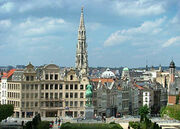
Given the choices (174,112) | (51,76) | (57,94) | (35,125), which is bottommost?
(35,125)

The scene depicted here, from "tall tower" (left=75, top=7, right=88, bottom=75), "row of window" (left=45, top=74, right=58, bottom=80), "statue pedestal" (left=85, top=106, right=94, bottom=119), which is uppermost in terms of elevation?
"tall tower" (left=75, top=7, right=88, bottom=75)

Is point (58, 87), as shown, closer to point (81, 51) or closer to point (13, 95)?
point (13, 95)

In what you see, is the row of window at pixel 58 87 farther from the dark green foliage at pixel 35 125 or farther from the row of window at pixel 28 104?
the dark green foliage at pixel 35 125

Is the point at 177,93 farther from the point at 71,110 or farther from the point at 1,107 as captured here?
the point at 1,107

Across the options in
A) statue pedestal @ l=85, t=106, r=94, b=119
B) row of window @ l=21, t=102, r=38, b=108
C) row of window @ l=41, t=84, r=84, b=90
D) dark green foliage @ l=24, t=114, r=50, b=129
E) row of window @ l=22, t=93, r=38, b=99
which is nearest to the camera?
dark green foliage @ l=24, t=114, r=50, b=129

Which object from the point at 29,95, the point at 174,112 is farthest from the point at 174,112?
the point at 29,95

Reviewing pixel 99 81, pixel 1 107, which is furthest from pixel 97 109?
pixel 1 107

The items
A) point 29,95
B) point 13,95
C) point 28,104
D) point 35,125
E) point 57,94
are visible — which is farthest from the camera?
point 57,94

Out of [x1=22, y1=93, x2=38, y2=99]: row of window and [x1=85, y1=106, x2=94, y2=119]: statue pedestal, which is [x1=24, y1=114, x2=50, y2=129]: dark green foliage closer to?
[x1=85, y1=106, x2=94, y2=119]: statue pedestal

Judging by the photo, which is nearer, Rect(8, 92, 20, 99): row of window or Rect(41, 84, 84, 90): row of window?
Rect(8, 92, 20, 99): row of window

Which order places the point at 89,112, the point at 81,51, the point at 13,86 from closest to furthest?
the point at 89,112, the point at 13,86, the point at 81,51

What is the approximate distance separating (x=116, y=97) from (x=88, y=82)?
20.2 metres

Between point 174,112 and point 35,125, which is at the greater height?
point 174,112

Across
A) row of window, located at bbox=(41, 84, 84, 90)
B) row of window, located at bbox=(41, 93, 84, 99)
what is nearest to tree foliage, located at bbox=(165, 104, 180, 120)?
row of window, located at bbox=(41, 93, 84, 99)
